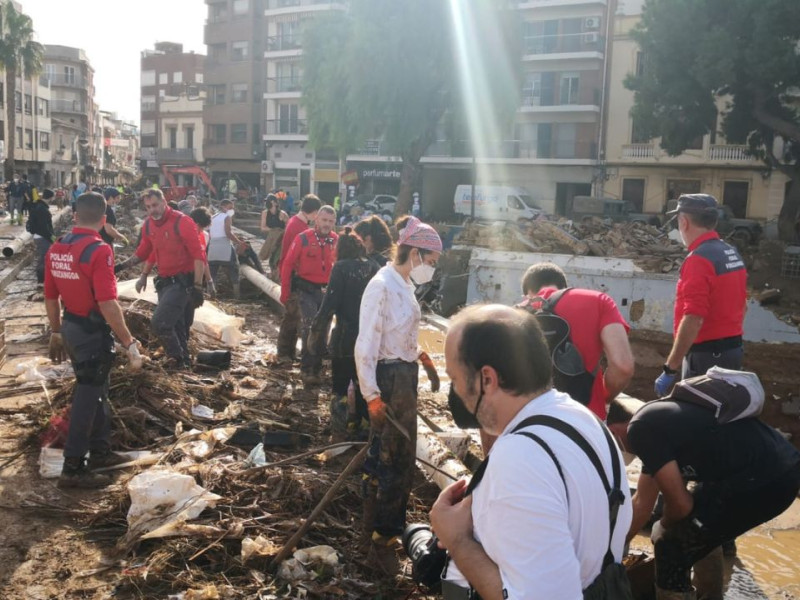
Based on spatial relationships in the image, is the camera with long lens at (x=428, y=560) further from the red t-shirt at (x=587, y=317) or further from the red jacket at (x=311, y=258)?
the red jacket at (x=311, y=258)

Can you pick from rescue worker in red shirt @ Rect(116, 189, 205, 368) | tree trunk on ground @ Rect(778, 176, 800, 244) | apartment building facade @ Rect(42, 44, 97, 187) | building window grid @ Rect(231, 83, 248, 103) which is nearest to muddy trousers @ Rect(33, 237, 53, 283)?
rescue worker in red shirt @ Rect(116, 189, 205, 368)

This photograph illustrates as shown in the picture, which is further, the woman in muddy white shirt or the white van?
the white van

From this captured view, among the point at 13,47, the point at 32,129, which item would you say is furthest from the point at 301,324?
the point at 32,129

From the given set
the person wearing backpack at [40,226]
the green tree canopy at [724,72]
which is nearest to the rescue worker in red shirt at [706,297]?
the person wearing backpack at [40,226]

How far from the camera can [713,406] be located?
3066mm

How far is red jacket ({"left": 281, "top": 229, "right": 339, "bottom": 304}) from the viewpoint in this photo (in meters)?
8.22

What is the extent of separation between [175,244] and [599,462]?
22.4ft

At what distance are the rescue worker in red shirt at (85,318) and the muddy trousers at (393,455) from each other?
192 cm

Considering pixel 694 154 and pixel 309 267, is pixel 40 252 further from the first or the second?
pixel 694 154

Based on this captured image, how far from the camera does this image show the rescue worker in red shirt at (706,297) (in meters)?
4.83

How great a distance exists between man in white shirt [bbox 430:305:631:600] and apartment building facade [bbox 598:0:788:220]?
122 feet

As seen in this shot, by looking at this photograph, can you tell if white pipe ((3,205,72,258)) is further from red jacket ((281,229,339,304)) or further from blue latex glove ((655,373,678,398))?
blue latex glove ((655,373,678,398))

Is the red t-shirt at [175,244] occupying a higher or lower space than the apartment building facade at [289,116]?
lower

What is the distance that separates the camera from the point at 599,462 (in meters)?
1.83
